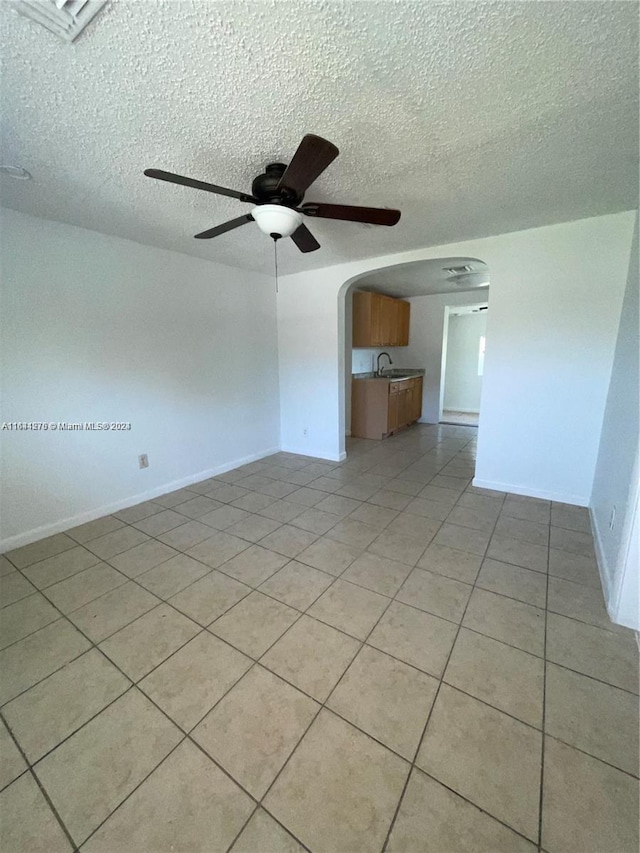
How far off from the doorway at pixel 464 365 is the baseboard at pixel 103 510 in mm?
4960

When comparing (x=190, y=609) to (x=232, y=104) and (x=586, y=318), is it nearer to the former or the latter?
(x=232, y=104)

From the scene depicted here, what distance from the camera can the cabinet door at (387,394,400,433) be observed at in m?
4.93

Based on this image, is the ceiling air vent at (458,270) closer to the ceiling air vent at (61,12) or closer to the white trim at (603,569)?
the white trim at (603,569)

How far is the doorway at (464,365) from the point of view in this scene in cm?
704

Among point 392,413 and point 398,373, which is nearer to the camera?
point 392,413

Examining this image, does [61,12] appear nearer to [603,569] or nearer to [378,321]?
[603,569]

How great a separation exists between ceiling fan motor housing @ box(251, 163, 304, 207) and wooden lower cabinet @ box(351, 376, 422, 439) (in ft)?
11.2

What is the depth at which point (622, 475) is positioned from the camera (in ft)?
5.97

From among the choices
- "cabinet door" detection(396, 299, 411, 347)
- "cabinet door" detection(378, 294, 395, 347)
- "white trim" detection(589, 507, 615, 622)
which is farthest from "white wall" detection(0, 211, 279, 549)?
"white trim" detection(589, 507, 615, 622)

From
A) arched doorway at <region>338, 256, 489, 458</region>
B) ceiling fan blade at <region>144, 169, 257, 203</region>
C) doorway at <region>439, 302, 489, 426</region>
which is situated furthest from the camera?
doorway at <region>439, 302, 489, 426</region>

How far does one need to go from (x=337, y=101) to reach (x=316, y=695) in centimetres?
236

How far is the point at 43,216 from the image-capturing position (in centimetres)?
223

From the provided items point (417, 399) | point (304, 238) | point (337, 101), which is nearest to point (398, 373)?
point (417, 399)

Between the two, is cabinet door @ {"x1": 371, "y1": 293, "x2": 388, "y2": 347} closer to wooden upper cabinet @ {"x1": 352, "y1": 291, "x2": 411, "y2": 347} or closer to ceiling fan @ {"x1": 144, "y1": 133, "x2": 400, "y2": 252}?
wooden upper cabinet @ {"x1": 352, "y1": 291, "x2": 411, "y2": 347}
